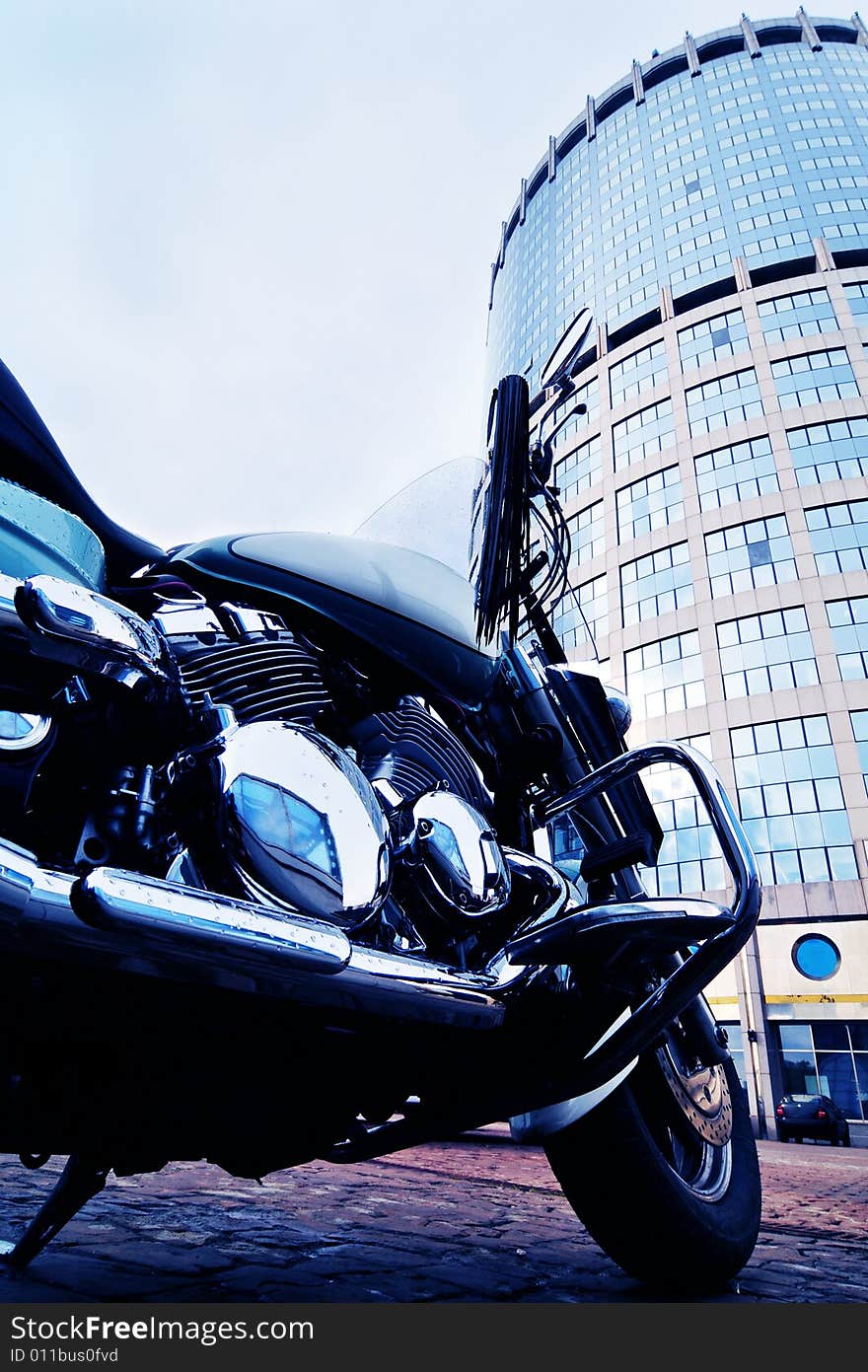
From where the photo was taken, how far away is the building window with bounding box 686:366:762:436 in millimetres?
25734

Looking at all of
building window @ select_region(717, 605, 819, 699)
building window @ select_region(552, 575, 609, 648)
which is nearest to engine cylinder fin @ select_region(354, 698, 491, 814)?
building window @ select_region(717, 605, 819, 699)

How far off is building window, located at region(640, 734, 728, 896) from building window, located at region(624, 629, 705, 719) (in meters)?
1.38

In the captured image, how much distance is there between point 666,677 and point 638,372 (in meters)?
13.4

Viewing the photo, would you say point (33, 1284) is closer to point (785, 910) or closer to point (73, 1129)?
point (73, 1129)

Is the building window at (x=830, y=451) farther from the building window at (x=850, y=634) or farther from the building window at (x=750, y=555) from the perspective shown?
the building window at (x=850, y=634)

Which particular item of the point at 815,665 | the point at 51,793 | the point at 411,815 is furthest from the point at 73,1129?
the point at 815,665

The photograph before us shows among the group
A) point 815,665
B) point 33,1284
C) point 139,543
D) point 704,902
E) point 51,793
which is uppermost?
point 815,665

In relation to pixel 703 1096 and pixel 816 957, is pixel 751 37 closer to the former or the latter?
pixel 816 957

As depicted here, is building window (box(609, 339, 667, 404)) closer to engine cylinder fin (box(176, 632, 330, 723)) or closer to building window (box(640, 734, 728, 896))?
building window (box(640, 734, 728, 896))

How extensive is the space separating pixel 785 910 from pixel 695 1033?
61.6ft

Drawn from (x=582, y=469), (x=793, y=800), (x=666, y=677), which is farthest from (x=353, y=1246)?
(x=582, y=469)

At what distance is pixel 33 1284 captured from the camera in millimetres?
1439

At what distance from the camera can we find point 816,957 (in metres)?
18.0

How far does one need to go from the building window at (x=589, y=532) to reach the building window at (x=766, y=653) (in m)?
6.14
